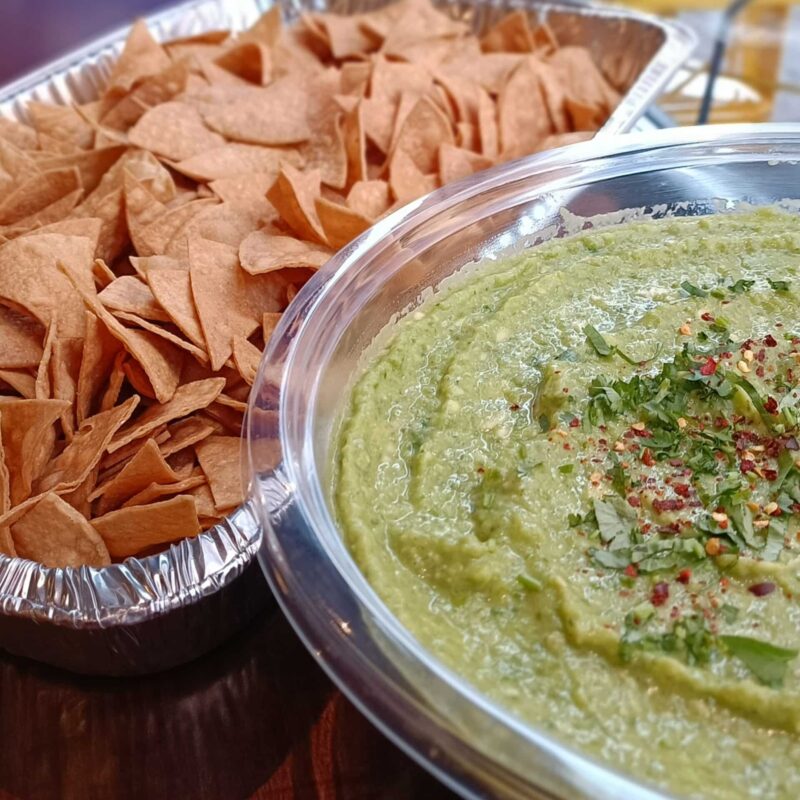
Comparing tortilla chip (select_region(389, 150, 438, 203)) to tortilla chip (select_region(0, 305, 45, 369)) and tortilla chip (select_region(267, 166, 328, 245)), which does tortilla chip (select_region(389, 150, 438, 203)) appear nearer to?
tortilla chip (select_region(267, 166, 328, 245))

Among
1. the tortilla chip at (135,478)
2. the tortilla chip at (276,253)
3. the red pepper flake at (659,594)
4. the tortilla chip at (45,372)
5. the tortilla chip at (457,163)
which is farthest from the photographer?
the tortilla chip at (457,163)

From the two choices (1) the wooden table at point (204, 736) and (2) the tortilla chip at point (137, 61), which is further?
(2) the tortilla chip at point (137, 61)

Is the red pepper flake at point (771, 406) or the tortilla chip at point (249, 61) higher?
the tortilla chip at point (249, 61)

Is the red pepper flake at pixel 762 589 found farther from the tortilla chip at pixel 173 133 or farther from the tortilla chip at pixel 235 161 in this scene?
the tortilla chip at pixel 173 133

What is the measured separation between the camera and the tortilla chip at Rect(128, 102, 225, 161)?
2.13 meters

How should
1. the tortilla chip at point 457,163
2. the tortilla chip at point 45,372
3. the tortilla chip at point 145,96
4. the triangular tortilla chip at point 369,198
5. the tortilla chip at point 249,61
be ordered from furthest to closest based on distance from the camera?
1. the tortilla chip at point 249,61
2. the tortilla chip at point 145,96
3. the tortilla chip at point 457,163
4. the triangular tortilla chip at point 369,198
5. the tortilla chip at point 45,372

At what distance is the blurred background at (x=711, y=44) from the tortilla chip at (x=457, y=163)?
0.98 m

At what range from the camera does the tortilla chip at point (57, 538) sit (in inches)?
55.7

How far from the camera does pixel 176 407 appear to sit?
1.57 metres

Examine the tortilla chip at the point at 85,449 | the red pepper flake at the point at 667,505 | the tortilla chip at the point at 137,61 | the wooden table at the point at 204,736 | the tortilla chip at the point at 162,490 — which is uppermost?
the tortilla chip at the point at 137,61

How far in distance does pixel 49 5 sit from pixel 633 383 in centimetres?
399

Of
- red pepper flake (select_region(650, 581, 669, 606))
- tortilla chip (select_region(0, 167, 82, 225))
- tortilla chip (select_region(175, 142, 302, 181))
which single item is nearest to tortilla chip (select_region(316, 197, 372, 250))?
tortilla chip (select_region(175, 142, 302, 181))

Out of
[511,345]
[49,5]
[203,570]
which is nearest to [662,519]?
[511,345]

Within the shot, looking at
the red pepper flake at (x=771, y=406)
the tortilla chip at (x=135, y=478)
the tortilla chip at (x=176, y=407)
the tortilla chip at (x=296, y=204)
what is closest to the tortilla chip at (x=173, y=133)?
the tortilla chip at (x=296, y=204)
